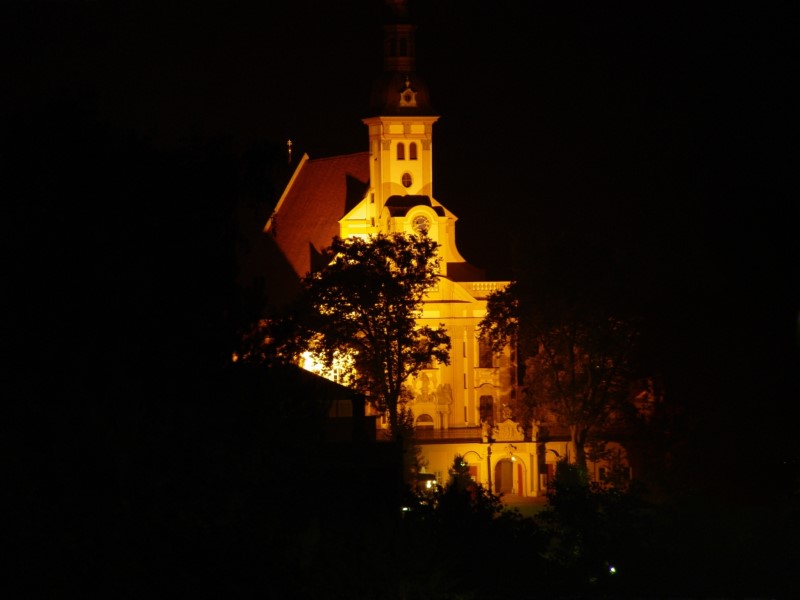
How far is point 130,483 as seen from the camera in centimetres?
2905

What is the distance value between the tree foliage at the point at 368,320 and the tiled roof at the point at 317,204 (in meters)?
20.0

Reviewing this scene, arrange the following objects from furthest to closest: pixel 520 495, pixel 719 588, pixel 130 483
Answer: pixel 520 495 < pixel 719 588 < pixel 130 483

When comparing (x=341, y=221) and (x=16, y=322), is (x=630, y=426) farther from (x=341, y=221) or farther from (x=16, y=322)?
(x=16, y=322)

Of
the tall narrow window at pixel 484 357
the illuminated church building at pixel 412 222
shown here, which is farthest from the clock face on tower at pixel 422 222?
the tall narrow window at pixel 484 357

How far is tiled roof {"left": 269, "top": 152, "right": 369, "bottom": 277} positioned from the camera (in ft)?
307

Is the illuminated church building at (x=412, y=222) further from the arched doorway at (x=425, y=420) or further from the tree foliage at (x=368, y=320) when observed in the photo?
the tree foliage at (x=368, y=320)

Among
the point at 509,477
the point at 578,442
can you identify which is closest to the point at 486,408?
the point at 509,477

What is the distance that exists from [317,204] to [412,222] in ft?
24.4

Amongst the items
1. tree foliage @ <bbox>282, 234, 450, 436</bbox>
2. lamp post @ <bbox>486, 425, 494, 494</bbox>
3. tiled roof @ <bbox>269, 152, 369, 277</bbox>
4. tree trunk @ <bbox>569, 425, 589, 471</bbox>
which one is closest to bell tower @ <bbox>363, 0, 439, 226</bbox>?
tiled roof @ <bbox>269, 152, 369, 277</bbox>

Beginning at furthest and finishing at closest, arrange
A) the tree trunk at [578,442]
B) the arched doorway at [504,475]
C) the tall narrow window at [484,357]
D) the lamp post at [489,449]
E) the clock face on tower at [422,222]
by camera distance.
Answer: the clock face on tower at [422,222]
the tall narrow window at [484,357]
the arched doorway at [504,475]
the lamp post at [489,449]
the tree trunk at [578,442]

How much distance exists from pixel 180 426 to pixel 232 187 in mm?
3958

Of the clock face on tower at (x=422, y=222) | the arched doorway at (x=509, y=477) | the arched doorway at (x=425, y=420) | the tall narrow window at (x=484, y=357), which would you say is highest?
the clock face on tower at (x=422, y=222)

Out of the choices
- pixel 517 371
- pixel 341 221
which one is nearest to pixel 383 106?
pixel 341 221

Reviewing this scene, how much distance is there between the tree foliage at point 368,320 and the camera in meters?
70.5
